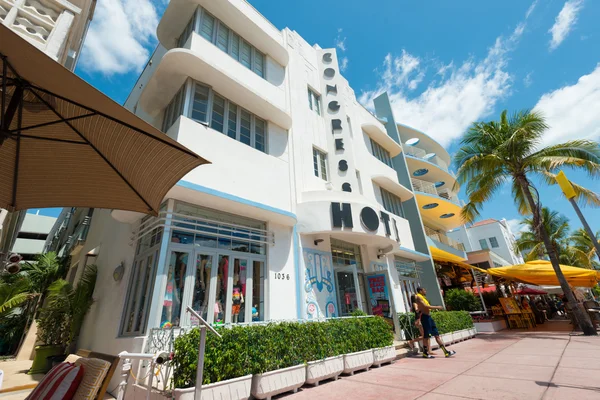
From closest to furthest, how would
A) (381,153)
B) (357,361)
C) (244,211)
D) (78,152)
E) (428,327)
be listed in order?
(78,152), (357,361), (428,327), (244,211), (381,153)

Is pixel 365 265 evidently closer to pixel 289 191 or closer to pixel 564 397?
pixel 289 191

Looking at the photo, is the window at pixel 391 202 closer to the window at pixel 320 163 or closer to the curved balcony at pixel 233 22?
the window at pixel 320 163

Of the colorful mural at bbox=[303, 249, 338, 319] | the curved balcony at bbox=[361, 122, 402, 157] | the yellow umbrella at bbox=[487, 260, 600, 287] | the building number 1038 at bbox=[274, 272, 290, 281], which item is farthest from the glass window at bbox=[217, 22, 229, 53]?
the yellow umbrella at bbox=[487, 260, 600, 287]

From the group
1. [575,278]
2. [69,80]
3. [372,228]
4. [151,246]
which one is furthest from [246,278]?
[575,278]

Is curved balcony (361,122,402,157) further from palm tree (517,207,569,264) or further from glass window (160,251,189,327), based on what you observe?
palm tree (517,207,569,264)

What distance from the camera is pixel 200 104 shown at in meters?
8.19

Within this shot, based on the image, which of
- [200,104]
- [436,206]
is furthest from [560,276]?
[200,104]

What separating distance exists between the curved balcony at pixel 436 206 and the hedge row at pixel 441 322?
885 centimetres

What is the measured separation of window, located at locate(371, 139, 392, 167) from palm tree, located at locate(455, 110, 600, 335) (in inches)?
165

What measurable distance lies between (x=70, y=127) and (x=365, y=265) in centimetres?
1044

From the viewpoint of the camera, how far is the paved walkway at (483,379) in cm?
396

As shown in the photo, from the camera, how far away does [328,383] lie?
214 inches

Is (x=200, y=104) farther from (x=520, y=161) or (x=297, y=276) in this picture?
(x=520, y=161)

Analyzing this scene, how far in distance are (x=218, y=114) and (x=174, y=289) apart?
528cm
